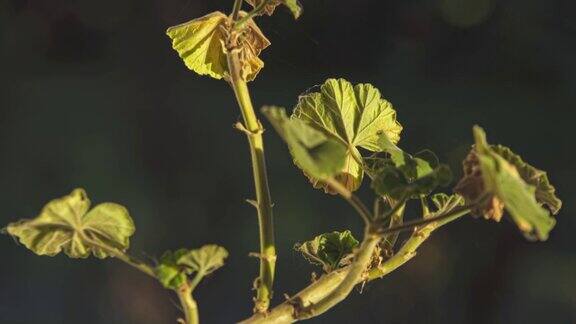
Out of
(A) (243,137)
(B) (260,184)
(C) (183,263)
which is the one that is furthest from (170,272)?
(A) (243,137)

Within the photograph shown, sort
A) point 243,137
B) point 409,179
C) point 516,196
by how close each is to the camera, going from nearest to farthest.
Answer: point 516,196 < point 409,179 < point 243,137

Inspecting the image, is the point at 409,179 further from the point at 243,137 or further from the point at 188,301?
the point at 243,137

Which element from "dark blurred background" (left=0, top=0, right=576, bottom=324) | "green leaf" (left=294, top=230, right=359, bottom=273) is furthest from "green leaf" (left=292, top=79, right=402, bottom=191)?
"dark blurred background" (left=0, top=0, right=576, bottom=324)

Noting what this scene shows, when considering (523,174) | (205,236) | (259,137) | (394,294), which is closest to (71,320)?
(205,236)

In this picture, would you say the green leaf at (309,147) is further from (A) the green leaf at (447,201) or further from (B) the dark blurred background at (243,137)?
(B) the dark blurred background at (243,137)

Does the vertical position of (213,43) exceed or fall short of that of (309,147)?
it exceeds it

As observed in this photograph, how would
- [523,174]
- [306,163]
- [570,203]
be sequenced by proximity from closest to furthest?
[306,163]
[523,174]
[570,203]

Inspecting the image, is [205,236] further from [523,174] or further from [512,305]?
[523,174]
